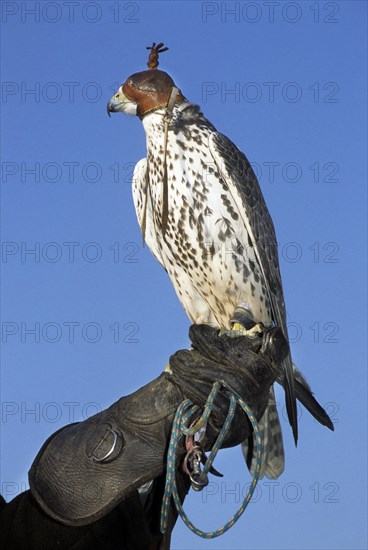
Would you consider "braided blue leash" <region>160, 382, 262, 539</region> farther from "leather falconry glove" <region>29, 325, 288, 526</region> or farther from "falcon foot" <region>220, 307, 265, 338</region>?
"falcon foot" <region>220, 307, 265, 338</region>

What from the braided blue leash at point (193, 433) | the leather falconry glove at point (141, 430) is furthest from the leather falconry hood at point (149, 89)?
the braided blue leash at point (193, 433)

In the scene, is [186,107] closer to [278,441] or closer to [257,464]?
[278,441]

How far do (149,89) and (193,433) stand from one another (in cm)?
211

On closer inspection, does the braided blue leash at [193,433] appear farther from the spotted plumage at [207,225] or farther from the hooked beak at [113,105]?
the hooked beak at [113,105]

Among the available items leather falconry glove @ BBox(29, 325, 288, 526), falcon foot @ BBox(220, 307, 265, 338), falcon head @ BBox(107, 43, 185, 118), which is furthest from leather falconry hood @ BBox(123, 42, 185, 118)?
leather falconry glove @ BBox(29, 325, 288, 526)

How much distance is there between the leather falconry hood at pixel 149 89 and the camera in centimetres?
402

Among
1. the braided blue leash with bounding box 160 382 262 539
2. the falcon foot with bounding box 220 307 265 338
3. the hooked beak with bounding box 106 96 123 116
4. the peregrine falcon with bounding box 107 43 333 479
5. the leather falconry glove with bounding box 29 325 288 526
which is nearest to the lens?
the braided blue leash with bounding box 160 382 262 539

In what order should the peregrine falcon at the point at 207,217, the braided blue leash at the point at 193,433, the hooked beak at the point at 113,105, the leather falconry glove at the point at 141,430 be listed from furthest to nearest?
the hooked beak at the point at 113,105 < the peregrine falcon at the point at 207,217 < the leather falconry glove at the point at 141,430 < the braided blue leash at the point at 193,433

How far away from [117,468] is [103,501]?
11 centimetres

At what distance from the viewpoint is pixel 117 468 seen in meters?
2.57

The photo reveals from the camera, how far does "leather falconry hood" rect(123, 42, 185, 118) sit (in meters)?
4.02

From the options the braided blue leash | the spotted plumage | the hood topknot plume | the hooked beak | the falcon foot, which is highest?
the hood topknot plume

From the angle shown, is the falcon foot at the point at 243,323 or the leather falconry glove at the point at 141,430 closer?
the leather falconry glove at the point at 141,430

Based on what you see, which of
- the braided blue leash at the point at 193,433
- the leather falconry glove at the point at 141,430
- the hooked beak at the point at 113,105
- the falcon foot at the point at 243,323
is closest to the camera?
the braided blue leash at the point at 193,433
